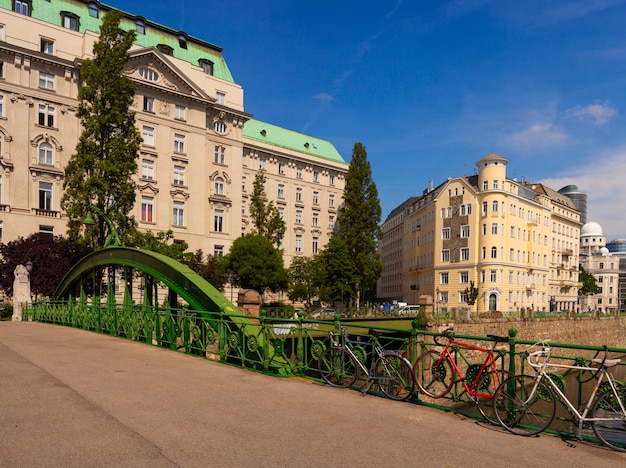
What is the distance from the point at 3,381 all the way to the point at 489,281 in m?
55.4

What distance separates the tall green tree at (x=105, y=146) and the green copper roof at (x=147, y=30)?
29.3ft

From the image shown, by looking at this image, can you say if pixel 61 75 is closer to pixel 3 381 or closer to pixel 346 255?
pixel 346 255

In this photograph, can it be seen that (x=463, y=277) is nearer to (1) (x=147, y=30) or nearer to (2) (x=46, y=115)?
(1) (x=147, y=30)

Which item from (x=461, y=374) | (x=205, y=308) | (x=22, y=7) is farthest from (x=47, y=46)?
(x=461, y=374)

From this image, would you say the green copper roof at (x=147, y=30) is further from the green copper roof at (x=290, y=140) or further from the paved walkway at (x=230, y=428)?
the paved walkway at (x=230, y=428)

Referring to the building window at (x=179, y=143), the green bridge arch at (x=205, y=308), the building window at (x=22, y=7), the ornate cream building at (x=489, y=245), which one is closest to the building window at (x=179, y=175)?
the building window at (x=179, y=143)

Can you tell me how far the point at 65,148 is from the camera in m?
38.7

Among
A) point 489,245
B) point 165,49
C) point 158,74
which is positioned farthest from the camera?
point 489,245

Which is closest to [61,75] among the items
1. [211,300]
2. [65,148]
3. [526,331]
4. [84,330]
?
[65,148]

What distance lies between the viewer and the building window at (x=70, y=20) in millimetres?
39844

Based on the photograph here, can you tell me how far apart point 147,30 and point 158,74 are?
17.2 ft

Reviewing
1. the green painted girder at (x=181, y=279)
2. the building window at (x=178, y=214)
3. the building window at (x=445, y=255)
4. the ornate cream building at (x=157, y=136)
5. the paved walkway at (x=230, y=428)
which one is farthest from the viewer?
the building window at (x=445, y=255)

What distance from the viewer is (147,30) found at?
45.1 metres

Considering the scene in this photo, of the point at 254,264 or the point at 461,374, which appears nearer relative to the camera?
the point at 461,374
